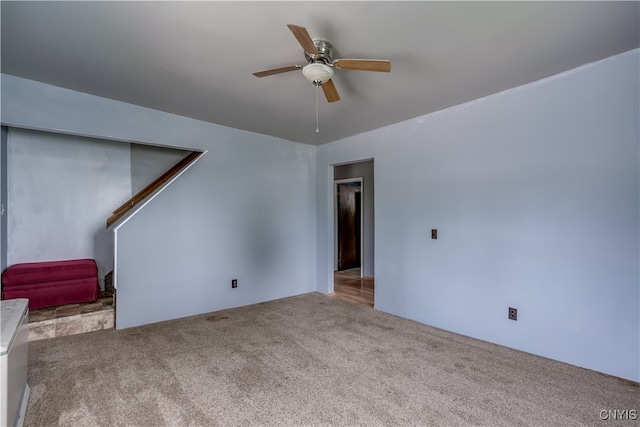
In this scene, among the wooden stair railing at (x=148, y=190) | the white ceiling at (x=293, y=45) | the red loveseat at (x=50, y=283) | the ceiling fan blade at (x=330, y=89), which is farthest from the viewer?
the wooden stair railing at (x=148, y=190)

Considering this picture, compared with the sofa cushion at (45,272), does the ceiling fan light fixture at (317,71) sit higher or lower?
higher

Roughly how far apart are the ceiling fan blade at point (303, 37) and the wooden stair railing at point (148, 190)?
2.54 meters

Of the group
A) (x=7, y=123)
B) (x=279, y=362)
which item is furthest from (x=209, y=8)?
(x=279, y=362)

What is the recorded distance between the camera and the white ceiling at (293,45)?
1.65 m

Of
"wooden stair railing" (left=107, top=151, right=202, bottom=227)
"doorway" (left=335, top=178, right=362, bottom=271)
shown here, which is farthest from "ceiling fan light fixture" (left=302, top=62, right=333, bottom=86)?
"doorway" (left=335, top=178, right=362, bottom=271)

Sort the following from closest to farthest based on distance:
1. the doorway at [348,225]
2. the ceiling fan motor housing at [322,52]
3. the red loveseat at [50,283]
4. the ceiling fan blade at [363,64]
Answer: the ceiling fan blade at [363,64] < the ceiling fan motor housing at [322,52] < the red loveseat at [50,283] < the doorway at [348,225]

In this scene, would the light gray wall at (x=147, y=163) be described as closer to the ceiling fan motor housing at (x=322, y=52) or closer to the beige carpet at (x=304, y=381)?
the beige carpet at (x=304, y=381)

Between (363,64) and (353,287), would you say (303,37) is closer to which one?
(363,64)

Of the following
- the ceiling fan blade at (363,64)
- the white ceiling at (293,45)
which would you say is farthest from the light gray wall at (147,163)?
the ceiling fan blade at (363,64)

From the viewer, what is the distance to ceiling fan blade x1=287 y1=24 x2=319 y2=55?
4.76 feet

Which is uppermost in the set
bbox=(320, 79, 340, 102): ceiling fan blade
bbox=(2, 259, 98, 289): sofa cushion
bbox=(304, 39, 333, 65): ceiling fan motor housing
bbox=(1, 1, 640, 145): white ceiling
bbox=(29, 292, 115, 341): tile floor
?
bbox=(1, 1, 640, 145): white ceiling

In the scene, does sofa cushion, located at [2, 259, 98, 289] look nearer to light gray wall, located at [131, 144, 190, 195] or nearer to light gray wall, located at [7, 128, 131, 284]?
light gray wall, located at [7, 128, 131, 284]

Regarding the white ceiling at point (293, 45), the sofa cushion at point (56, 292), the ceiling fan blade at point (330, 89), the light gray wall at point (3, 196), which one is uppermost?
the white ceiling at point (293, 45)

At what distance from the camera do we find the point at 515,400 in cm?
196
